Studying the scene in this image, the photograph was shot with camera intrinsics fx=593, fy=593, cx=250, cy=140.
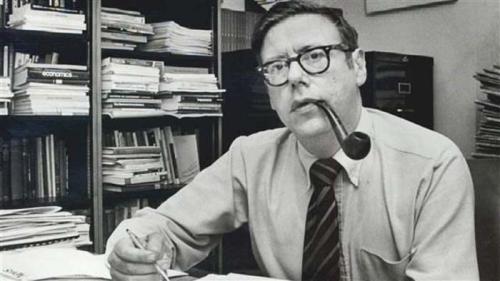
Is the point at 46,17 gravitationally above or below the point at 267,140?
above

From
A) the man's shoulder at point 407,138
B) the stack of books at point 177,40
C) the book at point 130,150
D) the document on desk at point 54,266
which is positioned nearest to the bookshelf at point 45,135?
the book at point 130,150

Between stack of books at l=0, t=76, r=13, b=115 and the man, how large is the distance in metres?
1.18

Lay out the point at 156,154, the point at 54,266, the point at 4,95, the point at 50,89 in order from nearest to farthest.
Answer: the point at 54,266, the point at 4,95, the point at 50,89, the point at 156,154

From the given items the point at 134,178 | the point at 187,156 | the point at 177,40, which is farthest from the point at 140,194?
the point at 177,40

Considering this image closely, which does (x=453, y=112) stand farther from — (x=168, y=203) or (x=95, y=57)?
(x=168, y=203)

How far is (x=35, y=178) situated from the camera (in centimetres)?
243

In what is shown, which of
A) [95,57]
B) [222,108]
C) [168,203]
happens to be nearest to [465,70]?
[222,108]

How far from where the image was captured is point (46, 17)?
234 cm

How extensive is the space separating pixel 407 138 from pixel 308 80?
24cm

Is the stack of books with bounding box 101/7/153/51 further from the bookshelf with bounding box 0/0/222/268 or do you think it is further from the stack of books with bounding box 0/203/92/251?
the stack of books with bounding box 0/203/92/251

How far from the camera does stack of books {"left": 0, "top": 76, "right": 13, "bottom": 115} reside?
2.25 metres

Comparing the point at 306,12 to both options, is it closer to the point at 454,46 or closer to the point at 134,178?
the point at 134,178

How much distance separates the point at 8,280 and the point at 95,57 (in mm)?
1490

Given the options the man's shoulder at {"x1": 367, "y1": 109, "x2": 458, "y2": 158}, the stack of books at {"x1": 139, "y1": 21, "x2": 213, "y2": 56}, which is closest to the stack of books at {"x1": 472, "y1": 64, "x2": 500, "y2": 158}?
the man's shoulder at {"x1": 367, "y1": 109, "x2": 458, "y2": 158}
